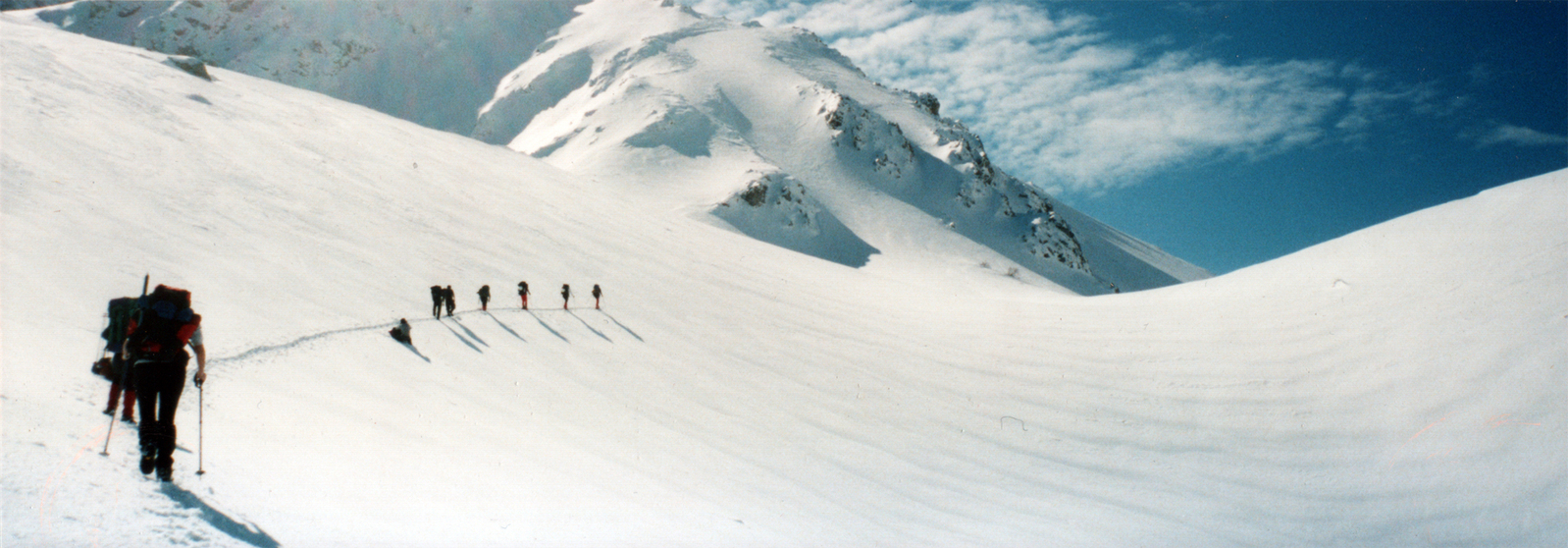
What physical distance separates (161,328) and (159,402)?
475 mm

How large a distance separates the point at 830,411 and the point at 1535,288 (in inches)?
476

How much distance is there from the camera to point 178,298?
4.84 metres

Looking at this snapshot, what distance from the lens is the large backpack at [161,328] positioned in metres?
4.66

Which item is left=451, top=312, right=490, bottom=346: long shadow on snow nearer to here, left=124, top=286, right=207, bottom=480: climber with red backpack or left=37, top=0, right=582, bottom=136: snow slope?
left=124, top=286, right=207, bottom=480: climber with red backpack

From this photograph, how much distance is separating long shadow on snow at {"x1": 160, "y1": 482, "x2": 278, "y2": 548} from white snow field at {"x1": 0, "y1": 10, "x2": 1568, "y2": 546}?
2 centimetres

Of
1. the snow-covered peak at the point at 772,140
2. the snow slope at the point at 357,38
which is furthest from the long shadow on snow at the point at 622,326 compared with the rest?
the snow slope at the point at 357,38

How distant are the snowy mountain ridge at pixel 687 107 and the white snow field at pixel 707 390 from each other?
32.1 m

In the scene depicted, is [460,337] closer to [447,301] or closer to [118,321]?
[447,301]

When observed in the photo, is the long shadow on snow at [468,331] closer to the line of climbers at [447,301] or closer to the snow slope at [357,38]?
the line of climbers at [447,301]

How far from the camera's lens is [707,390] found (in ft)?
43.1

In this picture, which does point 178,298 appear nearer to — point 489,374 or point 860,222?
point 489,374

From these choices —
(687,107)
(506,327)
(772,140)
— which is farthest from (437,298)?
(772,140)

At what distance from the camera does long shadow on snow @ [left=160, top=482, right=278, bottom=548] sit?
398 cm

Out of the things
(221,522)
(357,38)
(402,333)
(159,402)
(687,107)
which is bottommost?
(221,522)
